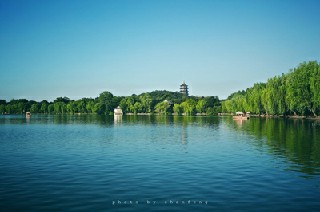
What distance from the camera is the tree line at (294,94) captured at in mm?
75625

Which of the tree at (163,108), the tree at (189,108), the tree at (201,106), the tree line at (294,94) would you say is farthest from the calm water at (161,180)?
the tree at (163,108)

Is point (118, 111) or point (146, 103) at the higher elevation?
point (146, 103)

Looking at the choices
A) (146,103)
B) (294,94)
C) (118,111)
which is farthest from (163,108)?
(294,94)

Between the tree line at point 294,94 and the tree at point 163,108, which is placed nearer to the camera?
the tree line at point 294,94

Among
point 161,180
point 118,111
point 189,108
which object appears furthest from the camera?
point 118,111

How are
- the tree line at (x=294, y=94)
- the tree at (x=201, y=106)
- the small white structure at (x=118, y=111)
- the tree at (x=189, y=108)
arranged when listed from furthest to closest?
1. the small white structure at (x=118, y=111)
2. the tree at (x=189, y=108)
3. the tree at (x=201, y=106)
4. the tree line at (x=294, y=94)

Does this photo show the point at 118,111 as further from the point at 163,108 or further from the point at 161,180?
the point at 161,180

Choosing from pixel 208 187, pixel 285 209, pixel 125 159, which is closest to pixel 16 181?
pixel 125 159

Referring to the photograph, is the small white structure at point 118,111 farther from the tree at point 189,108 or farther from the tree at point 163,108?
the tree at point 189,108

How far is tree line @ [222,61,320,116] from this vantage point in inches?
2977

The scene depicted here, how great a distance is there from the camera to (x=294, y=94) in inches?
3211

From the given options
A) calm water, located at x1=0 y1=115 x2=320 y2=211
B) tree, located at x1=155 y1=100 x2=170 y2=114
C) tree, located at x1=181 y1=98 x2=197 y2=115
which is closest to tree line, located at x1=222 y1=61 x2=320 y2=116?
tree, located at x1=181 y1=98 x2=197 y2=115

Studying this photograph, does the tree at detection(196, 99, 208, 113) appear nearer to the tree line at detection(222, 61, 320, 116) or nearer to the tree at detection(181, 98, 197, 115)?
the tree at detection(181, 98, 197, 115)

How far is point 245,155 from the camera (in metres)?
24.9
